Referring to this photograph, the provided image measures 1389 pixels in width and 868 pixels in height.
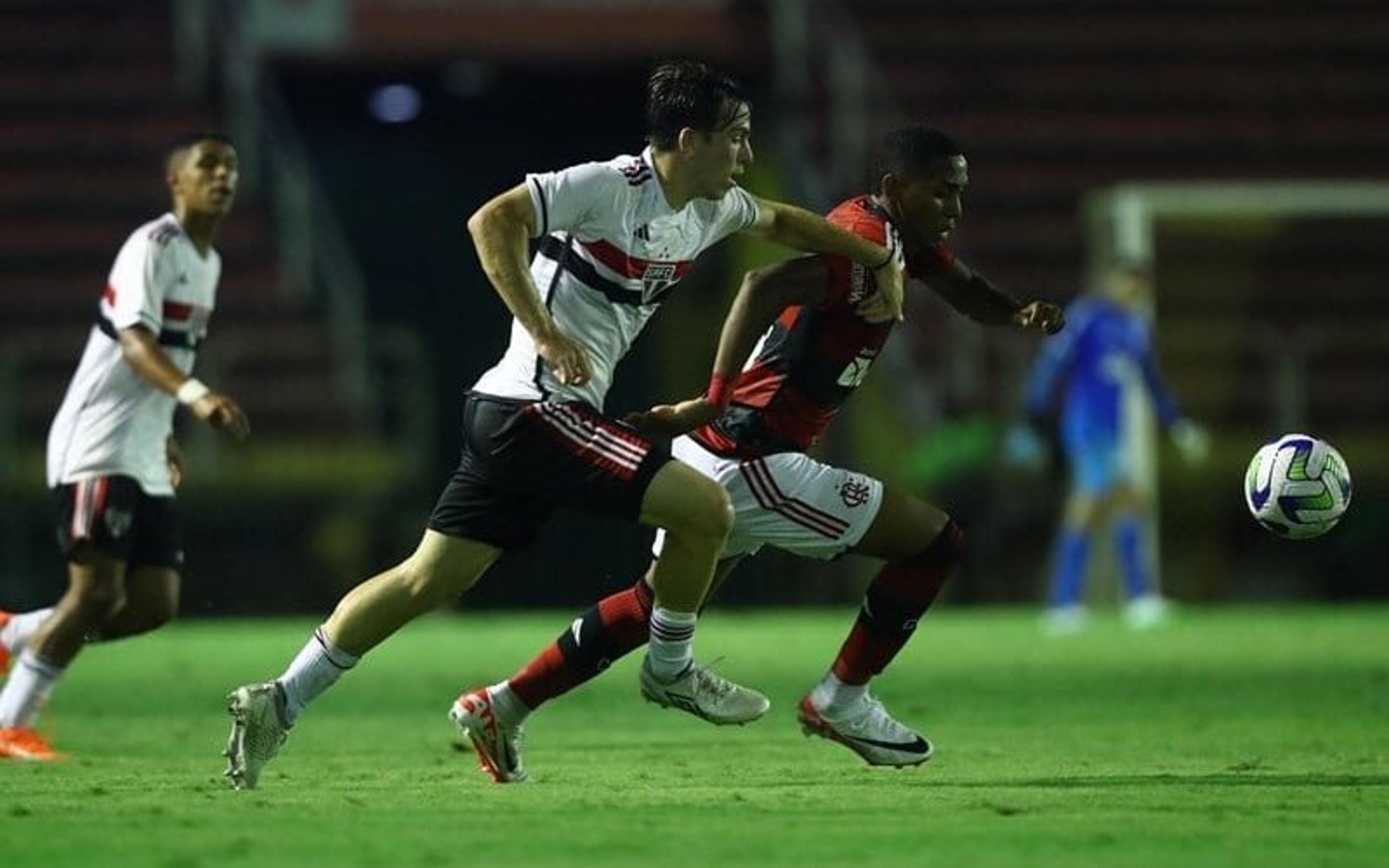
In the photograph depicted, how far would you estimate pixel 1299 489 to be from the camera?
31.0ft

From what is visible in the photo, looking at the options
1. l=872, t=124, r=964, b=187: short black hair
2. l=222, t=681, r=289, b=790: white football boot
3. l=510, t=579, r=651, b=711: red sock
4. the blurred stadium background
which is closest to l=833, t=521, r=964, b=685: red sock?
l=510, t=579, r=651, b=711: red sock

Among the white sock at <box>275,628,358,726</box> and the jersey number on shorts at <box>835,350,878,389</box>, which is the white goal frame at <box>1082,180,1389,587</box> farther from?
the white sock at <box>275,628,358,726</box>

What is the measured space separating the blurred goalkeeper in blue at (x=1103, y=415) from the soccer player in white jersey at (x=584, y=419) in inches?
396

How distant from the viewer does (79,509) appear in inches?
380

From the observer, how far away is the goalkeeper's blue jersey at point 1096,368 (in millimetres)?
18141

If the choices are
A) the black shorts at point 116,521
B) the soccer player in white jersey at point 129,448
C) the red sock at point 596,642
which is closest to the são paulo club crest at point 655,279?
the red sock at point 596,642

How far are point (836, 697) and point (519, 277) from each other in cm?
188

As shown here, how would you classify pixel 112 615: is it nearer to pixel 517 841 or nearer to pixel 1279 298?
pixel 517 841

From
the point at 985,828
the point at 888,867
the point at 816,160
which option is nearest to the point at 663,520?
the point at 985,828

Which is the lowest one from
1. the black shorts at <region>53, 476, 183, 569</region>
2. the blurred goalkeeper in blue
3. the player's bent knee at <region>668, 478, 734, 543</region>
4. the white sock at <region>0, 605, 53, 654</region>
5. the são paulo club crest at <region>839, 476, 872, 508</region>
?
the white sock at <region>0, 605, 53, 654</region>

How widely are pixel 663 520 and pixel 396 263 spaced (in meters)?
18.0

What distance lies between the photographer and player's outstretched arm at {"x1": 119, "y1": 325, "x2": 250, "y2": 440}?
801cm

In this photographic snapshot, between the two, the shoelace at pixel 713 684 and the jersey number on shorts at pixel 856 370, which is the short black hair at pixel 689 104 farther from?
the shoelace at pixel 713 684

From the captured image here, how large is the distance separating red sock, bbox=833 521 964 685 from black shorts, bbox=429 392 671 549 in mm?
1171
